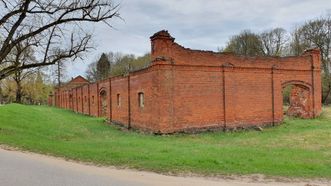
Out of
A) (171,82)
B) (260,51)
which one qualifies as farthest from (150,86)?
(260,51)

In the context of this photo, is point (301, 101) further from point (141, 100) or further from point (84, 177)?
point (84, 177)

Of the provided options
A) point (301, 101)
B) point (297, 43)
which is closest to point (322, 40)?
point (297, 43)

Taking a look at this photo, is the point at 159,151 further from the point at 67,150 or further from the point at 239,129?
the point at 239,129

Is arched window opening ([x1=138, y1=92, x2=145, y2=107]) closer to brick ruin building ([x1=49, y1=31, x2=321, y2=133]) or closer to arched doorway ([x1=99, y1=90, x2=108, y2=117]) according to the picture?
brick ruin building ([x1=49, y1=31, x2=321, y2=133])

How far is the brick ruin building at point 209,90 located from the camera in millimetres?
20641

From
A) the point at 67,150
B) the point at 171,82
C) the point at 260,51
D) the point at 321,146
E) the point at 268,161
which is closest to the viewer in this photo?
the point at 268,161

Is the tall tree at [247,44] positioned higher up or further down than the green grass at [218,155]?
higher up

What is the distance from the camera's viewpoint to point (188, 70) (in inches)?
841

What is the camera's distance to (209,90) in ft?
72.7

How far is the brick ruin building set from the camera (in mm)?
20641

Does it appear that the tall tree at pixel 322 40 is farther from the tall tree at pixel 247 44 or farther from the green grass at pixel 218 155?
the green grass at pixel 218 155

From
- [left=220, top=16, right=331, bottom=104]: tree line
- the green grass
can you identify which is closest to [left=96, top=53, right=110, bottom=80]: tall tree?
[left=220, top=16, right=331, bottom=104]: tree line

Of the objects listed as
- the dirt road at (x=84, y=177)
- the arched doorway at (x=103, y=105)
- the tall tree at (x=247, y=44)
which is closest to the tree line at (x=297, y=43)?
the tall tree at (x=247, y=44)

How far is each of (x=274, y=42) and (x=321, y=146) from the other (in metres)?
46.7
